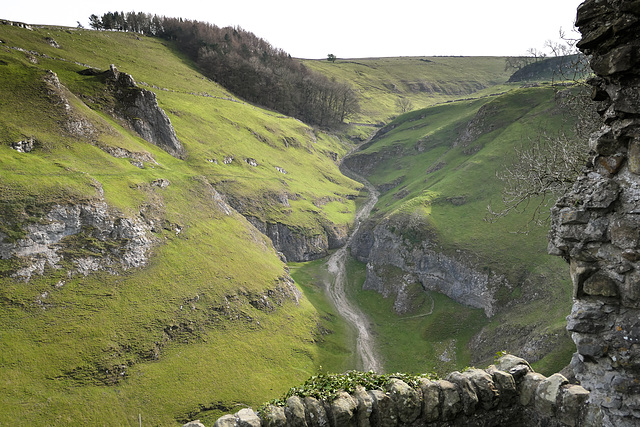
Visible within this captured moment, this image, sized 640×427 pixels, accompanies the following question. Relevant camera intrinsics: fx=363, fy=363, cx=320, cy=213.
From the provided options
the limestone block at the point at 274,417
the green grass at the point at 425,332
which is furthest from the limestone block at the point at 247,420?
the green grass at the point at 425,332

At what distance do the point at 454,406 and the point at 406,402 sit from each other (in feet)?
4.82

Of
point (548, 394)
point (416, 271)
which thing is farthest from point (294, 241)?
point (548, 394)

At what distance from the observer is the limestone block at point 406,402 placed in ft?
33.6

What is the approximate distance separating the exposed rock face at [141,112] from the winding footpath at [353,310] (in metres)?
35.0

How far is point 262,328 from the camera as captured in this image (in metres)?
41.4

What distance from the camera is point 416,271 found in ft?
180

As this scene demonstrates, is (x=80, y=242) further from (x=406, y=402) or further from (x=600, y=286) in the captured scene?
(x=600, y=286)

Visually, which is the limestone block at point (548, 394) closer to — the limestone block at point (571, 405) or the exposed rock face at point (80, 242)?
the limestone block at point (571, 405)

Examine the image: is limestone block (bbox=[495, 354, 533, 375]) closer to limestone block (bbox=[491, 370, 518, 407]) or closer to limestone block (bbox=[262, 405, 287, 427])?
limestone block (bbox=[491, 370, 518, 407])

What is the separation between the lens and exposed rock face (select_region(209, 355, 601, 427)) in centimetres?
980

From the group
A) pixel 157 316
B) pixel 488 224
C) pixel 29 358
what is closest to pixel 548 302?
pixel 488 224

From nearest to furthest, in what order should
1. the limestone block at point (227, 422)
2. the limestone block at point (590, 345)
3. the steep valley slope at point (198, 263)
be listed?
the limestone block at point (590, 345) → the limestone block at point (227, 422) → the steep valley slope at point (198, 263)

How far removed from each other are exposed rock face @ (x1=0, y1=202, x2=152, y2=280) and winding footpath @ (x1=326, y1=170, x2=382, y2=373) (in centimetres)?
2752

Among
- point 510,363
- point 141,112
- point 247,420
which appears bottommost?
point 247,420
